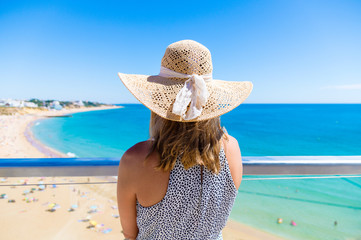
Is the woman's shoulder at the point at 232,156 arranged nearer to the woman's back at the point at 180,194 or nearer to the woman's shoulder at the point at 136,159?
the woman's back at the point at 180,194

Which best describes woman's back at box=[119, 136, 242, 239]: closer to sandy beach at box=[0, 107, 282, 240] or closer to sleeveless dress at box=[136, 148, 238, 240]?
sleeveless dress at box=[136, 148, 238, 240]

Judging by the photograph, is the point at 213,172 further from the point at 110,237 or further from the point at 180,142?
the point at 110,237

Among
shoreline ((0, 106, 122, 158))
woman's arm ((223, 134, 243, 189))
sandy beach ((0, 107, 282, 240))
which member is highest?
woman's arm ((223, 134, 243, 189))

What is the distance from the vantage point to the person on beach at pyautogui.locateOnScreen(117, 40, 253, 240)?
0.69 m

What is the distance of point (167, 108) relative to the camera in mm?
723

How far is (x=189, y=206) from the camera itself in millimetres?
733

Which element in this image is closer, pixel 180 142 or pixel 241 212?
pixel 180 142

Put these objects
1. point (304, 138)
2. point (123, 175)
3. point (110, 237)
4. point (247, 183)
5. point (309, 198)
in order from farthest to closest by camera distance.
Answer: point (304, 138) → point (309, 198) → point (247, 183) → point (110, 237) → point (123, 175)

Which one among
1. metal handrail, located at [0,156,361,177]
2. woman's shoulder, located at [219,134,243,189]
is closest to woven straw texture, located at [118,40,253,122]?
woman's shoulder, located at [219,134,243,189]

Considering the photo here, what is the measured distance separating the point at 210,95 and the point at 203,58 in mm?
138

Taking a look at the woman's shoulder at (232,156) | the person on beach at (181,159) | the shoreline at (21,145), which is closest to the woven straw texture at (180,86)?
the person on beach at (181,159)

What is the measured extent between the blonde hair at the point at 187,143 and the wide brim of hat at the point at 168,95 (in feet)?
0.17

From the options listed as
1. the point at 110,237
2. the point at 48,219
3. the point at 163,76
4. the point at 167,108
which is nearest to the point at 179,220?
the point at 167,108

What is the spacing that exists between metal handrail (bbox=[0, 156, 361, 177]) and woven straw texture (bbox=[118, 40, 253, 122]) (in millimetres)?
428
